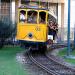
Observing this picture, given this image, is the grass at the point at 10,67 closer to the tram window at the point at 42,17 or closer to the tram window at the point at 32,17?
the tram window at the point at 32,17

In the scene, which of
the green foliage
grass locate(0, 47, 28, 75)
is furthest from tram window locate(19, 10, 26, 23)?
the green foliage

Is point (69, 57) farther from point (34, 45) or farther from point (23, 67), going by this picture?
point (23, 67)

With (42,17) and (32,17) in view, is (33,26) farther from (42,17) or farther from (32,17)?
(42,17)

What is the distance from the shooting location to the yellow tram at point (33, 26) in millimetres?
27875

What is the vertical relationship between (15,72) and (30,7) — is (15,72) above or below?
below

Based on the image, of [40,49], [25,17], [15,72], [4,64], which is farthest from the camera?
[40,49]

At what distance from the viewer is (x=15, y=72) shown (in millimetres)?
18562

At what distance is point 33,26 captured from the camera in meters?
27.8

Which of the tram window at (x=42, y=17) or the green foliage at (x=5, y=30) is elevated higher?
the tram window at (x=42, y=17)

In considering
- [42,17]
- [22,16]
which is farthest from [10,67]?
[42,17]

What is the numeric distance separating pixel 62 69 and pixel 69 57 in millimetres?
6085

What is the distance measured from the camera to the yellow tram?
2788 cm

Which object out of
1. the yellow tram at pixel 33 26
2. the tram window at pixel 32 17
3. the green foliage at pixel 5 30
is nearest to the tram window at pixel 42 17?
the yellow tram at pixel 33 26

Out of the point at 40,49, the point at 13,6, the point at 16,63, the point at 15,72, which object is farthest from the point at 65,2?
the point at 15,72
